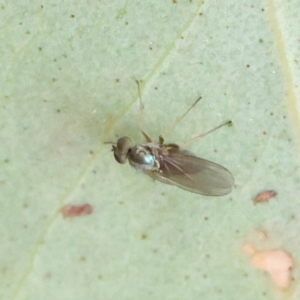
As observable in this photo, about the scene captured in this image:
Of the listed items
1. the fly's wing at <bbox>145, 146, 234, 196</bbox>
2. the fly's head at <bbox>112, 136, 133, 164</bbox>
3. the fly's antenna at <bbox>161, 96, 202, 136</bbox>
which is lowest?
the fly's head at <bbox>112, 136, 133, 164</bbox>

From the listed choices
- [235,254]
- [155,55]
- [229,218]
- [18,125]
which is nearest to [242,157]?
[229,218]

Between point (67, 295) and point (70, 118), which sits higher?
point (70, 118)

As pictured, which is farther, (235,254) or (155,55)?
(235,254)

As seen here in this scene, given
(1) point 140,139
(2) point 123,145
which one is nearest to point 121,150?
(2) point 123,145

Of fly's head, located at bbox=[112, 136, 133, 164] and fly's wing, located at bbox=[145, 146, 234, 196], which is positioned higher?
fly's wing, located at bbox=[145, 146, 234, 196]

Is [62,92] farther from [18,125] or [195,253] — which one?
[195,253]

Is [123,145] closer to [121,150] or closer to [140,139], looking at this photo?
[121,150]

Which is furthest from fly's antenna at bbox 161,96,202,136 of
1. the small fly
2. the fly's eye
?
the fly's eye

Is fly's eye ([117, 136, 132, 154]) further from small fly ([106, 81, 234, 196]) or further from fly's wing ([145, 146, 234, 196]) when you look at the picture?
fly's wing ([145, 146, 234, 196])
